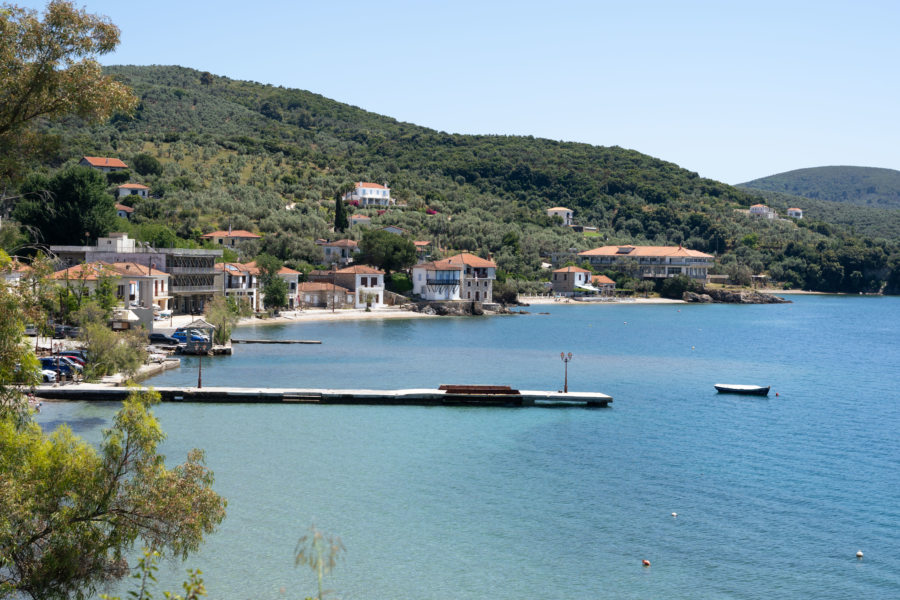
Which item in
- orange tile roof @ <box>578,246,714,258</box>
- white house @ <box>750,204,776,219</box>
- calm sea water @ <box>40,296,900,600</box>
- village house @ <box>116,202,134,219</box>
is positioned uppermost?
white house @ <box>750,204,776,219</box>

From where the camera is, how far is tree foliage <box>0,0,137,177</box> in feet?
39.1

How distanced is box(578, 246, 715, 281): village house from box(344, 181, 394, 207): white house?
36.9 meters

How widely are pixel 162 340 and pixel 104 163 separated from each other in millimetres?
71614

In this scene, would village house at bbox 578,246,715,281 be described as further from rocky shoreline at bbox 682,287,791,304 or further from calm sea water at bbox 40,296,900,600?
calm sea water at bbox 40,296,900,600

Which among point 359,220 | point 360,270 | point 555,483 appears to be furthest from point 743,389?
point 359,220

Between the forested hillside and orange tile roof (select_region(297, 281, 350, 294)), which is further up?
the forested hillside

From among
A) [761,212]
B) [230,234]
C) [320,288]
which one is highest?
[761,212]

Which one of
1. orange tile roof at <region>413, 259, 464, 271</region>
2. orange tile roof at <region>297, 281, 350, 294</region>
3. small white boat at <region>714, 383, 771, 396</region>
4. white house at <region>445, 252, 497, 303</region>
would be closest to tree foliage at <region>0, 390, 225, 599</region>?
small white boat at <region>714, 383, 771, 396</region>

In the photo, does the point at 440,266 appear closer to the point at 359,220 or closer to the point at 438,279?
the point at 438,279

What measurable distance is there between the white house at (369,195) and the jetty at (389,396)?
10288 cm

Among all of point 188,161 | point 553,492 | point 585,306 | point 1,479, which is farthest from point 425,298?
point 1,479

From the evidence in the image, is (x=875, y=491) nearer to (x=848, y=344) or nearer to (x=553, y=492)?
(x=553, y=492)

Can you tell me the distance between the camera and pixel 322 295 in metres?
93.0

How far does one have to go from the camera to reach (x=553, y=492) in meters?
24.8
